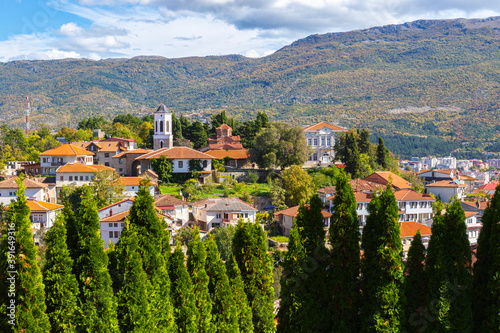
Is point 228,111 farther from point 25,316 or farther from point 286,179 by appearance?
point 25,316

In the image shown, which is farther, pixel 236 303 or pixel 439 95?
pixel 439 95

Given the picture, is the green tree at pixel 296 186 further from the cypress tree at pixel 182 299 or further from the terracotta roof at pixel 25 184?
the cypress tree at pixel 182 299

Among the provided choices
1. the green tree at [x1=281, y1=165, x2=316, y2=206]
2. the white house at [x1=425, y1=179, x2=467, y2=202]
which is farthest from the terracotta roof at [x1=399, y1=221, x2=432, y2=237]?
the white house at [x1=425, y1=179, x2=467, y2=202]

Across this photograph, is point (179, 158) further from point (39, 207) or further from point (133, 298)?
point (133, 298)

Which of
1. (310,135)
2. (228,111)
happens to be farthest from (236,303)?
(228,111)

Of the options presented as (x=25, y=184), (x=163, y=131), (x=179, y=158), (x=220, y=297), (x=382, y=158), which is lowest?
(x=220, y=297)

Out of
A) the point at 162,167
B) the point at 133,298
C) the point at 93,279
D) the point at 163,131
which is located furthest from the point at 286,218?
the point at 93,279

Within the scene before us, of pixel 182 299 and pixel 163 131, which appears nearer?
pixel 182 299
